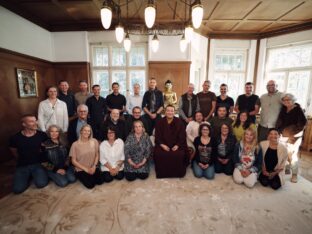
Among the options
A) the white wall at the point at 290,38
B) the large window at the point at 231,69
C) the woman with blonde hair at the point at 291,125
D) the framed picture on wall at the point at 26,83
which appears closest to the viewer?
the woman with blonde hair at the point at 291,125

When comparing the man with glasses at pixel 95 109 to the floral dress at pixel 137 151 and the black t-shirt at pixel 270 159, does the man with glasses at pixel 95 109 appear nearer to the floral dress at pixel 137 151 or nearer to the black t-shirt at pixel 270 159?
the floral dress at pixel 137 151

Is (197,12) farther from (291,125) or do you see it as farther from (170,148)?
(291,125)

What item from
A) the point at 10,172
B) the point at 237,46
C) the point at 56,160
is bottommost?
the point at 10,172

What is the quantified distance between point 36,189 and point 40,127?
1039mm

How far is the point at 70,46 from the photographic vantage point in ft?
17.6

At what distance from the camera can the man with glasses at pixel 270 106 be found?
11.4 ft

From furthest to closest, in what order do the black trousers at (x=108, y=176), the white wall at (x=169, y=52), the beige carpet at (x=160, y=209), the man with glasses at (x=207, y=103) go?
the white wall at (x=169, y=52), the man with glasses at (x=207, y=103), the black trousers at (x=108, y=176), the beige carpet at (x=160, y=209)

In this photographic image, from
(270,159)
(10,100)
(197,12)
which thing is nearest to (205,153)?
(270,159)

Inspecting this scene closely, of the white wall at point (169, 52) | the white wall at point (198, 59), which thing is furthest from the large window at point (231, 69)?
the white wall at point (169, 52)

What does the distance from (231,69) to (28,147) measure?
6.37 m

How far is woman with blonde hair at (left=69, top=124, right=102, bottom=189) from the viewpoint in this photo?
107 inches

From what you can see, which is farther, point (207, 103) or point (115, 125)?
point (207, 103)

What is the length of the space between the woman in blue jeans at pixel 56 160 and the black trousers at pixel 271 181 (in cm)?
309

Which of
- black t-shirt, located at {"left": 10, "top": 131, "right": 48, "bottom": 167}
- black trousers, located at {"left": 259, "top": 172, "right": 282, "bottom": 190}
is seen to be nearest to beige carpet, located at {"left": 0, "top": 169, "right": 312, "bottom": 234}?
black trousers, located at {"left": 259, "top": 172, "right": 282, "bottom": 190}
